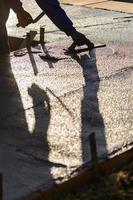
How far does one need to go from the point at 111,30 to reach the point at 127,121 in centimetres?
452

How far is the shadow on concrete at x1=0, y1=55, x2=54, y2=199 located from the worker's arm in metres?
1.35

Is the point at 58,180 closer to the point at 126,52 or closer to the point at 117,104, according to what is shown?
the point at 117,104

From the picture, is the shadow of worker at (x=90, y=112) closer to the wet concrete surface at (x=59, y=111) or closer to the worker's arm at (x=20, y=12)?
the wet concrete surface at (x=59, y=111)

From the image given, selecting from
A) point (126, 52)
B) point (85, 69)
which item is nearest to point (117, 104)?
point (85, 69)

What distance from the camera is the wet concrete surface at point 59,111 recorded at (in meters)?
4.68

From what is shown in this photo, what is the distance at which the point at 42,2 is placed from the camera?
8383 millimetres

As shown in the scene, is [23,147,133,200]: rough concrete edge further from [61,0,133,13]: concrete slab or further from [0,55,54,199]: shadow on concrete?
[61,0,133,13]: concrete slab

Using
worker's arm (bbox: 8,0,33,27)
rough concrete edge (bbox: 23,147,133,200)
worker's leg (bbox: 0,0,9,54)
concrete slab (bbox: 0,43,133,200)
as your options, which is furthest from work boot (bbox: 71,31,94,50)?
rough concrete edge (bbox: 23,147,133,200)

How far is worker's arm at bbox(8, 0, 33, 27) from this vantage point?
324 inches

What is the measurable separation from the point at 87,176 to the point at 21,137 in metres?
0.98

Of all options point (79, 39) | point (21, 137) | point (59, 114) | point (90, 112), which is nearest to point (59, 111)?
point (59, 114)

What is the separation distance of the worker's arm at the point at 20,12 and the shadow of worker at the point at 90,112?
0.86 meters

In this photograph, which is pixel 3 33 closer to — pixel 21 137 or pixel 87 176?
pixel 21 137

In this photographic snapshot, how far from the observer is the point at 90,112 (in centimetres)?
592
